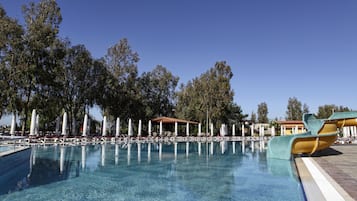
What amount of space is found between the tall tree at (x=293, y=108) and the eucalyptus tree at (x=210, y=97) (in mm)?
28461

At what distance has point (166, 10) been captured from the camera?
1841cm

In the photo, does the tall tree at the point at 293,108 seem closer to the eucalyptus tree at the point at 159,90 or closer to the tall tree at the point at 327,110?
the tall tree at the point at 327,110

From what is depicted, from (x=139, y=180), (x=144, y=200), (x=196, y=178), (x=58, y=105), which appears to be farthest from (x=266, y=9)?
(x=58, y=105)

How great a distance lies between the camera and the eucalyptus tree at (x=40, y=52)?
2019 cm

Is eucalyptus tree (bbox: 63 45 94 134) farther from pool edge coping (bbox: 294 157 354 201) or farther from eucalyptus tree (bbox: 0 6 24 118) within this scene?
pool edge coping (bbox: 294 157 354 201)

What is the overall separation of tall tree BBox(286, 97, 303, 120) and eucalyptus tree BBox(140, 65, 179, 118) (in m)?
33.7

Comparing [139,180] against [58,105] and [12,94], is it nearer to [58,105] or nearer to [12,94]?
[12,94]

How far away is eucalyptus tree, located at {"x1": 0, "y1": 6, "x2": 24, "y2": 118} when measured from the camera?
18.8 meters

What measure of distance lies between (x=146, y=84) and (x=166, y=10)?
19441 mm

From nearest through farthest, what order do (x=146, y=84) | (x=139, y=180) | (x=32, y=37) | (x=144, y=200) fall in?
1. (x=144, y=200)
2. (x=139, y=180)
3. (x=32, y=37)
4. (x=146, y=84)

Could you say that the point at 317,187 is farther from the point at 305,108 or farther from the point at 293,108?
the point at 305,108

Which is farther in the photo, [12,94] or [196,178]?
[12,94]

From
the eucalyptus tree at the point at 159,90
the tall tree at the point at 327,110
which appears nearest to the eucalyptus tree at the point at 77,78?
the eucalyptus tree at the point at 159,90

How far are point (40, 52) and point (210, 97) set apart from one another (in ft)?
72.4
